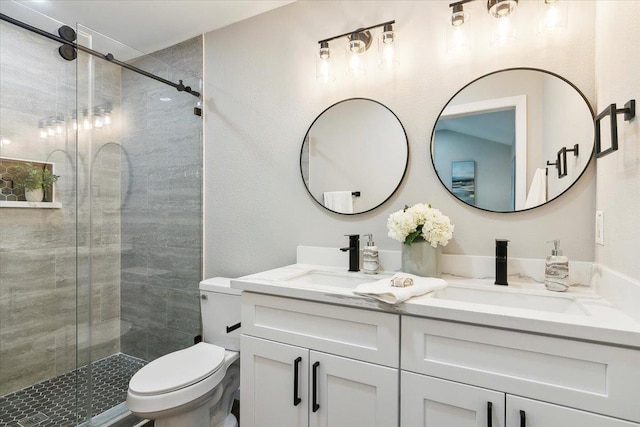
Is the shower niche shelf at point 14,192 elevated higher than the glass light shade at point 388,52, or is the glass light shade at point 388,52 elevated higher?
the glass light shade at point 388,52

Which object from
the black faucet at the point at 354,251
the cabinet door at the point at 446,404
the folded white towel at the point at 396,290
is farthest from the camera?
the black faucet at the point at 354,251

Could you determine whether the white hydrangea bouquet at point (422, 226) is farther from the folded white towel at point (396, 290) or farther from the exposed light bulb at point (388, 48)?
the exposed light bulb at point (388, 48)

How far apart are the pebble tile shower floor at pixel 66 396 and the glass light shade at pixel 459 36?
2570 mm

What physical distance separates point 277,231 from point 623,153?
160cm

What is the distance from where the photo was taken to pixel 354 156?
1742mm

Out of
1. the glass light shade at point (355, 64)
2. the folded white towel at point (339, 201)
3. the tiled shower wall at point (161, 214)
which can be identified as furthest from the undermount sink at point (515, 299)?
the tiled shower wall at point (161, 214)

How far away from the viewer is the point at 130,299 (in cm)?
208

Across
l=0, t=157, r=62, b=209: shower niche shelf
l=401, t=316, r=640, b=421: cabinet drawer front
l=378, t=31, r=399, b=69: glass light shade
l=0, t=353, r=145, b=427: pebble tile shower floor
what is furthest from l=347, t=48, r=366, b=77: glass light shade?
l=0, t=353, r=145, b=427: pebble tile shower floor

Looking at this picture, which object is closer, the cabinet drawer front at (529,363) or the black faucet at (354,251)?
the cabinet drawer front at (529,363)

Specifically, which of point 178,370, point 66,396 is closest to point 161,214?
point 178,370

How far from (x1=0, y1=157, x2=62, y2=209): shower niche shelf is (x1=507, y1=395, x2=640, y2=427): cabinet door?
265 centimetres

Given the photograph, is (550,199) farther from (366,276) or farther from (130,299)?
(130,299)

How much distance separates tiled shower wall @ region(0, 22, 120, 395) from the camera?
72.1 inches

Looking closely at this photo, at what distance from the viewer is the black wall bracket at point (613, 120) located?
941 millimetres
